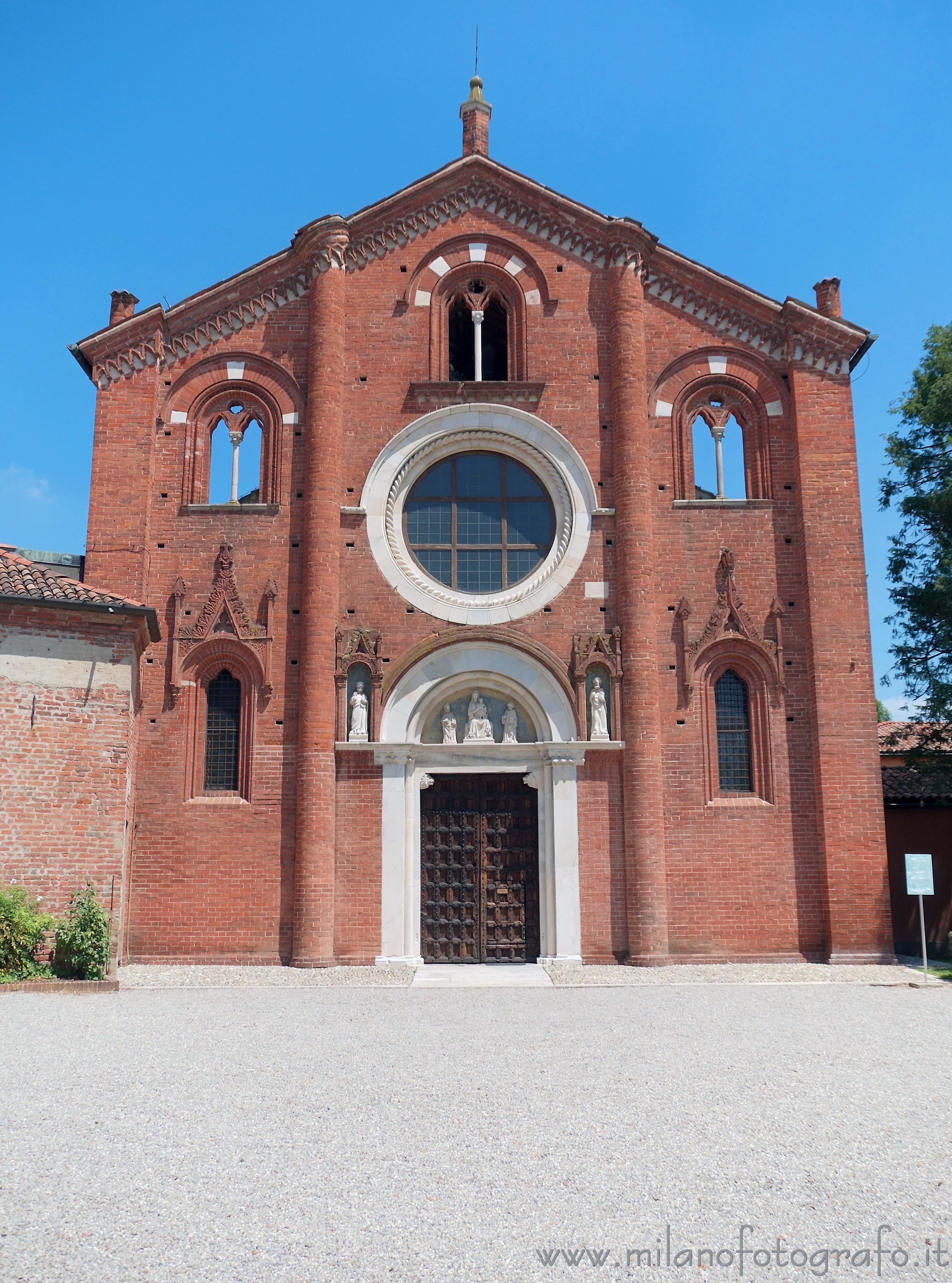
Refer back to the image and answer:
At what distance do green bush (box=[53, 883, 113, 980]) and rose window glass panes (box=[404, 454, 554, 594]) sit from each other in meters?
7.82

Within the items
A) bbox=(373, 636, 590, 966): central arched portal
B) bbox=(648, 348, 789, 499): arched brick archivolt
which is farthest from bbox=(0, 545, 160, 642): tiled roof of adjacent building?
bbox=(648, 348, 789, 499): arched brick archivolt

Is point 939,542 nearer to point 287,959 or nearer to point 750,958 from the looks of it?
point 750,958

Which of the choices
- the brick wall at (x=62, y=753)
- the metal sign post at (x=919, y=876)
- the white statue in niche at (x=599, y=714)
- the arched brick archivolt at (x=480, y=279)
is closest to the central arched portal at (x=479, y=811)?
the white statue in niche at (x=599, y=714)

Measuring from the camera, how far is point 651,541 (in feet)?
60.5

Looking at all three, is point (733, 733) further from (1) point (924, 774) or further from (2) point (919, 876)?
(1) point (924, 774)

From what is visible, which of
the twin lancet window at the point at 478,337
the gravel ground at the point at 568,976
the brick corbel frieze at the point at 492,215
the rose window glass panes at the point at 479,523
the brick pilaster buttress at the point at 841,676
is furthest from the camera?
the twin lancet window at the point at 478,337

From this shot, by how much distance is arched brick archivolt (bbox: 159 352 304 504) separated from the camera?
19.0 meters

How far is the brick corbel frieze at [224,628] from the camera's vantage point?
18.0 metres

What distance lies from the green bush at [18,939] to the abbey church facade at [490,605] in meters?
2.05

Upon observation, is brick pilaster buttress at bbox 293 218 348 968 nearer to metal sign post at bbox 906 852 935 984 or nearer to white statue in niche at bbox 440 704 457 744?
white statue in niche at bbox 440 704 457 744

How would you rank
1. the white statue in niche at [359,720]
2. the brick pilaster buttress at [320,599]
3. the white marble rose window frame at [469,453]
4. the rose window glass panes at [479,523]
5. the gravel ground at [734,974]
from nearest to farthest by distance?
the gravel ground at [734,974] < the brick pilaster buttress at [320,599] < the white statue in niche at [359,720] < the white marble rose window frame at [469,453] < the rose window glass panes at [479,523]

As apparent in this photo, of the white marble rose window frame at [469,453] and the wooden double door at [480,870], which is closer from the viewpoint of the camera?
the wooden double door at [480,870]

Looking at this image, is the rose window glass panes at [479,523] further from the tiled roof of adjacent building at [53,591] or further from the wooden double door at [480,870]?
the tiled roof of adjacent building at [53,591]

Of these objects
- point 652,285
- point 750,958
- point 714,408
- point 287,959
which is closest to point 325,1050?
point 287,959
